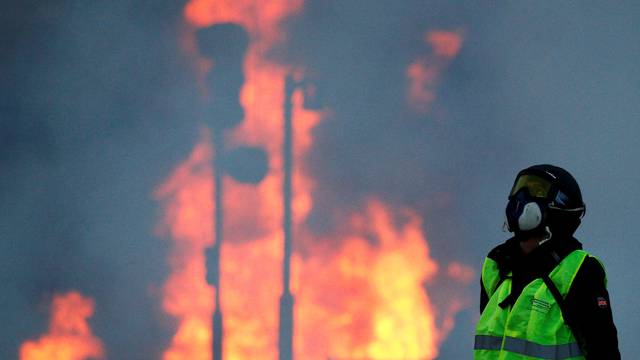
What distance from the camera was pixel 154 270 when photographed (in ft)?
17.8

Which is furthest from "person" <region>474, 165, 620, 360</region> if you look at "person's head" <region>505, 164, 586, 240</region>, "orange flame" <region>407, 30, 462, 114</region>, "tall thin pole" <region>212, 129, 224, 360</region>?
"tall thin pole" <region>212, 129, 224, 360</region>

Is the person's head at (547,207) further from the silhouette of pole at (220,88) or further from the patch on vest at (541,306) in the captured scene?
the silhouette of pole at (220,88)

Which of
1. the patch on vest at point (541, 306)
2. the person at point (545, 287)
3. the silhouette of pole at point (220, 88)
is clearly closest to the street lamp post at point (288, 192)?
the silhouette of pole at point (220, 88)

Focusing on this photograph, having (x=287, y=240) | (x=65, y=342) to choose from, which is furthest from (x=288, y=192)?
(x=65, y=342)

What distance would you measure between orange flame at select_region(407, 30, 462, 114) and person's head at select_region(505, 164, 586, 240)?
288 centimetres

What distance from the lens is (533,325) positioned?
2402 millimetres

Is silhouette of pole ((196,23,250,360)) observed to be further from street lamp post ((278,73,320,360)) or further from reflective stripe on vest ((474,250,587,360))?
reflective stripe on vest ((474,250,587,360))

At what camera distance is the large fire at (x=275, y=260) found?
533 centimetres

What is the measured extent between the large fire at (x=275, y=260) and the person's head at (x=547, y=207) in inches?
112

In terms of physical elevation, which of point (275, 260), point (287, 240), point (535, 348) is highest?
point (287, 240)

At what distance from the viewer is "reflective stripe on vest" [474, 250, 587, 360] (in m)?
2.38

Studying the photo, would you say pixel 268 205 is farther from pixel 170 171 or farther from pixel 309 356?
pixel 309 356

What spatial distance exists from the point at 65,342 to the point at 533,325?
12.6 feet

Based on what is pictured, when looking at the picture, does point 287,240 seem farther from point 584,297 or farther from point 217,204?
point 584,297
